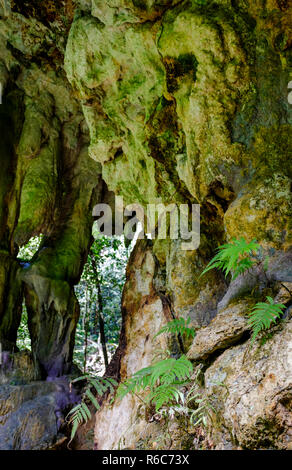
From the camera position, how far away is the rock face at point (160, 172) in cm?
245

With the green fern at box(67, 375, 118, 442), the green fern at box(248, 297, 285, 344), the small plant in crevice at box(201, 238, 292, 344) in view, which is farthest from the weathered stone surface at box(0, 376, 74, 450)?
the green fern at box(248, 297, 285, 344)

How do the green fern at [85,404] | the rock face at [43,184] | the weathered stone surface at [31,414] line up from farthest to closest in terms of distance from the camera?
the rock face at [43,184]
the weathered stone surface at [31,414]
the green fern at [85,404]

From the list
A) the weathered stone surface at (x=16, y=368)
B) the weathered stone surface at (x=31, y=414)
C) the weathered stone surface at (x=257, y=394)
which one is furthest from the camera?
the weathered stone surface at (x=16, y=368)

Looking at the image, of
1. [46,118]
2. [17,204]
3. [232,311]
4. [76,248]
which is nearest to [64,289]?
[76,248]

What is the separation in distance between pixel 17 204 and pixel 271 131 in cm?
624

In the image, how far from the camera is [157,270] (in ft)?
23.6

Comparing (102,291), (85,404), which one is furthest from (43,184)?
(85,404)

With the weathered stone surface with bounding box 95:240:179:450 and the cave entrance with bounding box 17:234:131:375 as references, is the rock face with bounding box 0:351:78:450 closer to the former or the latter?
the weathered stone surface with bounding box 95:240:179:450

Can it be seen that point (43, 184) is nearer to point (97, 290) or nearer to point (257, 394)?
point (97, 290)

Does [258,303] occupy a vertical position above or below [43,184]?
below

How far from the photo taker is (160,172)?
219 inches

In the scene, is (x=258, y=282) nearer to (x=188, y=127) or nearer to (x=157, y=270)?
(x=188, y=127)

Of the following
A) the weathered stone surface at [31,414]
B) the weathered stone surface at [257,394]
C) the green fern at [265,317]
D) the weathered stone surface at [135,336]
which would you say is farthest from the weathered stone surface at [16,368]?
the green fern at [265,317]

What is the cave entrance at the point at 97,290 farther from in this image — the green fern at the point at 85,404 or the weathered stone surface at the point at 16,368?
the green fern at the point at 85,404
